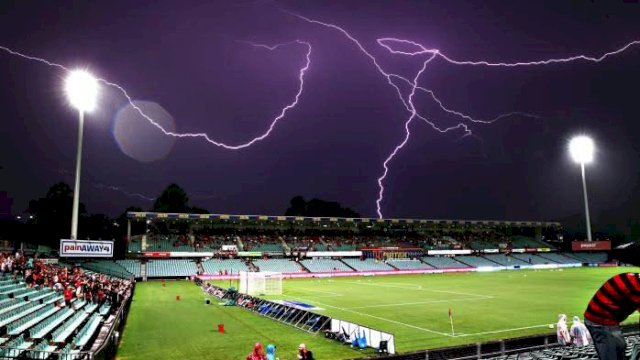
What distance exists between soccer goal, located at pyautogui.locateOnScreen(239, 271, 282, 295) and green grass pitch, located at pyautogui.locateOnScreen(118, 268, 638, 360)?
1360 mm

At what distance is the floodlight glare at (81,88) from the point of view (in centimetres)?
3478

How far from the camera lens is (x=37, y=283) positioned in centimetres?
2525

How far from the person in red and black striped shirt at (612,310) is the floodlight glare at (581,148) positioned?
82.9 m

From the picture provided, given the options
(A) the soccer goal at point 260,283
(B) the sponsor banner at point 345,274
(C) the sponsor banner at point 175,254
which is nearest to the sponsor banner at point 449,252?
(B) the sponsor banner at point 345,274

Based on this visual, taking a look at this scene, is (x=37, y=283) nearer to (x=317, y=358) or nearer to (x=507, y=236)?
(x=317, y=358)

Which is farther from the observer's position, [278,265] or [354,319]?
[278,265]

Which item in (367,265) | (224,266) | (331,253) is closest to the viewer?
(224,266)

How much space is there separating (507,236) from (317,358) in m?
95.3

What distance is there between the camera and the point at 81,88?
34.8 meters

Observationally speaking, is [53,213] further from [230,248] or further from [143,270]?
[230,248]

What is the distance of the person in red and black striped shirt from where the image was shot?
18.7 ft

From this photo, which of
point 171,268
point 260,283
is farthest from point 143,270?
point 260,283

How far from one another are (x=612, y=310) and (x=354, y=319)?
846 inches

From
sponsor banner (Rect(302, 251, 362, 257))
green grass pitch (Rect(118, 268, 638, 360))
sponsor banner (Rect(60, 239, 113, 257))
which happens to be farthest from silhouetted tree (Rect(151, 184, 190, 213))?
sponsor banner (Rect(60, 239, 113, 257))
